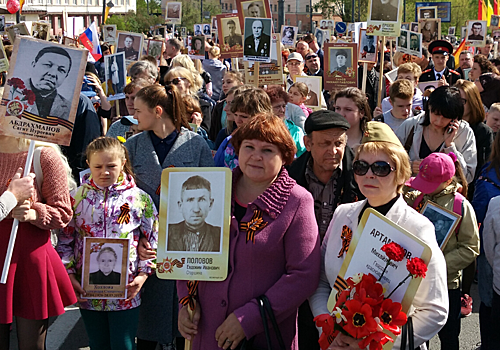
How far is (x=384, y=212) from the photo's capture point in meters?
2.64

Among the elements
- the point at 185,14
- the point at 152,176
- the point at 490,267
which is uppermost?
the point at 185,14

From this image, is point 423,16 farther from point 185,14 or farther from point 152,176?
point 185,14

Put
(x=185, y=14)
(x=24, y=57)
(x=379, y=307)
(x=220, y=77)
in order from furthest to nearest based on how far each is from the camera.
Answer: (x=185, y=14) < (x=220, y=77) < (x=24, y=57) < (x=379, y=307)

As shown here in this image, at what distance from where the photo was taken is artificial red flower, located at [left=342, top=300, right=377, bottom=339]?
2.20 m

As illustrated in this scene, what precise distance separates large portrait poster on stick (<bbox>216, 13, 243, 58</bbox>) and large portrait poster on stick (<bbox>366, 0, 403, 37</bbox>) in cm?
207

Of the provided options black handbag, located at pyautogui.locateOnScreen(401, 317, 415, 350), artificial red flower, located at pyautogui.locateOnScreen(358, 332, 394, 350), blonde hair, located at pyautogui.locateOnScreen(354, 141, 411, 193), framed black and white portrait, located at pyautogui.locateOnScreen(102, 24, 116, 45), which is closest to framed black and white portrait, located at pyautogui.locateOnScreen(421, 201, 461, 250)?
blonde hair, located at pyautogui.locateOnScreen(354, 141, 411, 193)

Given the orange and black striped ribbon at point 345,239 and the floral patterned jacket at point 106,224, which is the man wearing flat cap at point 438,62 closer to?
the floral patterned jacket at point 106,224

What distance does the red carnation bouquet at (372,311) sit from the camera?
221 cm

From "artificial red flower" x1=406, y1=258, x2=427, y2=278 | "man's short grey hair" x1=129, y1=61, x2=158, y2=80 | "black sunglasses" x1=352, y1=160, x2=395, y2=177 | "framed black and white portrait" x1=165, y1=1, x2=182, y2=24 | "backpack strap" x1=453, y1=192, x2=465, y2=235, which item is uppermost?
"framed black and white portrait" x1=165, y1=1, x2=182, y2=24

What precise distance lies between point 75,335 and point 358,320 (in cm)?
317

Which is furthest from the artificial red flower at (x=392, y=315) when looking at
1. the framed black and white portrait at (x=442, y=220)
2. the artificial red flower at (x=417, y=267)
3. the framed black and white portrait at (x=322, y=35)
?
the framed black and white portrait at (x=322, y=35)

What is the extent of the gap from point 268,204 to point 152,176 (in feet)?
5.13

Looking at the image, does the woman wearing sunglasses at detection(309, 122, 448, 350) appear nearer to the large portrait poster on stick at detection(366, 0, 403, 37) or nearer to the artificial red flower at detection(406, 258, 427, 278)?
the artificial red flower at detection(406, 258, 427, 278)

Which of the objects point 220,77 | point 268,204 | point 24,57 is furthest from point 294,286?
point 220,77
